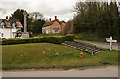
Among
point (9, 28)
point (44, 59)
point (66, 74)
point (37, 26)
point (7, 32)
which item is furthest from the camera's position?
point (37, 26)

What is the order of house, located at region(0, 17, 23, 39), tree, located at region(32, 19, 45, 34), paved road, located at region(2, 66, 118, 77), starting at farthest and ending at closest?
tree, located at region(32, 19, 45, 34), house, located at region(0, 17, 23, 39), paved road, located at region(2, 66, 118, 77)

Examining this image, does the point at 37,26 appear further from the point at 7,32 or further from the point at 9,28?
the point at 7,32

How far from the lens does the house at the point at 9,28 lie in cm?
3651

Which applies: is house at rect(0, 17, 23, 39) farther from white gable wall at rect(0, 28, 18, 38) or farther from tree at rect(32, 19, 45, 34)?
tree at rect(32, 19, 45, 34)

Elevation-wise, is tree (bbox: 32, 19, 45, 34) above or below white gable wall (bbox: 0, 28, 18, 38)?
above

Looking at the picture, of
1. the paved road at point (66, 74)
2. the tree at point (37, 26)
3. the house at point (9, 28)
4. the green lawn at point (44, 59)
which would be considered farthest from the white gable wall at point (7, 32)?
the paved road at point (66, 74)

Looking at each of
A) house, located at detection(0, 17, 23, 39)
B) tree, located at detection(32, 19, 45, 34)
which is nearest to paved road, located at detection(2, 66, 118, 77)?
house, located at detection(0, 17, 23, 39)

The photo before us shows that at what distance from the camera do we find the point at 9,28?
3816 centimetres

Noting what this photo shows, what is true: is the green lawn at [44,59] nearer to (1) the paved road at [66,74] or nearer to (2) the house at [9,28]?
(1) the paved road at [66,74]

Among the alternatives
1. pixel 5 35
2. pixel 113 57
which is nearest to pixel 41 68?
pixel 113 57

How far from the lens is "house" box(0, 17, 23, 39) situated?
3651 cm

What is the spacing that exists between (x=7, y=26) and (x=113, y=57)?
34892mm

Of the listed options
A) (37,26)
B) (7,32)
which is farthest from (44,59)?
(37,26)

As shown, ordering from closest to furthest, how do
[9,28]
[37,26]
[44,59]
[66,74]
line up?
[66,74], [44,59], [9,28], [37,26]
